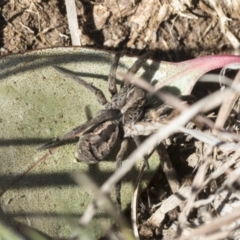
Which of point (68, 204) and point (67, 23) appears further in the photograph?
point (67, 23)

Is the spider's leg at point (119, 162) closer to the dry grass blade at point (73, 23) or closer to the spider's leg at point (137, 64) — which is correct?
the spider's leg at point (137, 64)

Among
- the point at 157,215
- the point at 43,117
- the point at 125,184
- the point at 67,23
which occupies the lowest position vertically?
the point at 157,215

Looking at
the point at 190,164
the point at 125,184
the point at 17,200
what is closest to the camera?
the point at 17,200

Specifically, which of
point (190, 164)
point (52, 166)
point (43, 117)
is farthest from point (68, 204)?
point (190, 164)

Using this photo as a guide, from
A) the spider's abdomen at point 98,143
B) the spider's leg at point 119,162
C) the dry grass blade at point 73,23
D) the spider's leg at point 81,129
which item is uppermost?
the dry grass blade at point 73,23

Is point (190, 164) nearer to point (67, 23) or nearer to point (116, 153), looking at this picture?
point (116, 153)

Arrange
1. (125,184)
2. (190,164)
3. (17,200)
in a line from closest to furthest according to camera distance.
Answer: (17,200), (125,184), (190,164)

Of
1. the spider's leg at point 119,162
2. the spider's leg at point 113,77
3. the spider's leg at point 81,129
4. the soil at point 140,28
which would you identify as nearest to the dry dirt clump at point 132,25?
the soil at point 140,28

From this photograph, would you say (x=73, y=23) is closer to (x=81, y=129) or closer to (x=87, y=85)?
(x=87, y=85)
